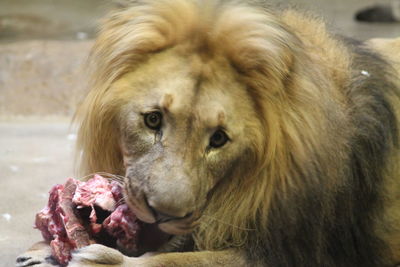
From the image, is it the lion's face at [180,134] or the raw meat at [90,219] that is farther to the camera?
the raw meat at [90,219]

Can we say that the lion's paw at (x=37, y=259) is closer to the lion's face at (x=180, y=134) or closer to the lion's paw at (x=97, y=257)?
the lion's paw at (x=97, y=257)

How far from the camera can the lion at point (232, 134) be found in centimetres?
247

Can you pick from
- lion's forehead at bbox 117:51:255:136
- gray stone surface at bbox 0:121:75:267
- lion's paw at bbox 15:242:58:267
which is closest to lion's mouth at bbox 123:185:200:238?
lion's forehead at bbox 117:51:255:136

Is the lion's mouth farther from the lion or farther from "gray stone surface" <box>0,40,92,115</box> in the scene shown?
"gray stone surface" <box>0,40,92,115</box>

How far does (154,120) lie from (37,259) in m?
0.69

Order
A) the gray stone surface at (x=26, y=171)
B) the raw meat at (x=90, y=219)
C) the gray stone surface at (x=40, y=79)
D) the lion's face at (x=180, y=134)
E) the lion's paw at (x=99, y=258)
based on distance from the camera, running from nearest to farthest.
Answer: the lion's face at (x=180, y=134), the lion's paw at (x=99, y=258), the raw meat at (x=90, y=219), the gray stone surface at (x=26, y=171), the gray stone surface at (x=40, y=79)

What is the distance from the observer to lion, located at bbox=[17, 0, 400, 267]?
2469mm

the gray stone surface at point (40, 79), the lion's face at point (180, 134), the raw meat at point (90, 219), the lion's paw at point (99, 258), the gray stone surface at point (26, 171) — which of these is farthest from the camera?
the gray stone surface at point (40, 79)

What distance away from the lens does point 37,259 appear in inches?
110

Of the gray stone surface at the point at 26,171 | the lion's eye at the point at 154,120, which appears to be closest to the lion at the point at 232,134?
the lion's eye at the point at 154,120

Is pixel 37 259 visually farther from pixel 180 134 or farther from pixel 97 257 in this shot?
pixel 180 134

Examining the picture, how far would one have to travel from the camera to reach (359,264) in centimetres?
290

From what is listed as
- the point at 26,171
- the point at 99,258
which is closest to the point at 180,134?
the point at 99,258

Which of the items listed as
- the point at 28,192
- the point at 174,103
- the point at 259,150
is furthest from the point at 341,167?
the point at 28,192
